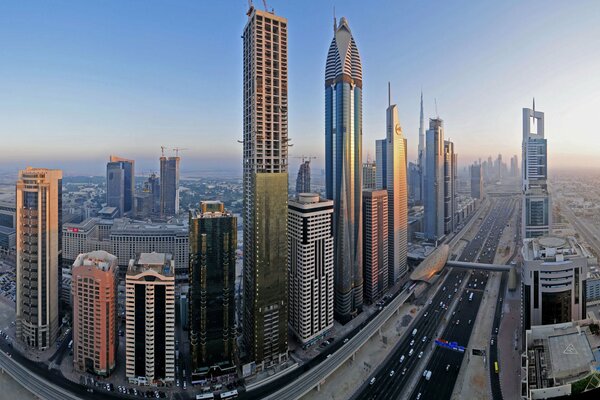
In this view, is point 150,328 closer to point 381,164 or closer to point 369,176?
point 381,164

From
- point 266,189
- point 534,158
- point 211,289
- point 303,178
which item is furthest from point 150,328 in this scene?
point 534,158

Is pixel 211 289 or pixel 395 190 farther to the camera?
pixel 395 190

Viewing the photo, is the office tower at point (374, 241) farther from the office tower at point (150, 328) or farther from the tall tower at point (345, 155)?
the office tower at point (150, 328)

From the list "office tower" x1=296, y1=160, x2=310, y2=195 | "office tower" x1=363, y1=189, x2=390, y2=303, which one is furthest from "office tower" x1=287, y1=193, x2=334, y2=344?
"office tower" x1=296, y1=160, x2=310, y2=195

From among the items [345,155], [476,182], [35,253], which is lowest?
[35,253]

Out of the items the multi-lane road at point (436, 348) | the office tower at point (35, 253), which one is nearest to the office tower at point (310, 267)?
the multi-lane road at point (436, 348)
